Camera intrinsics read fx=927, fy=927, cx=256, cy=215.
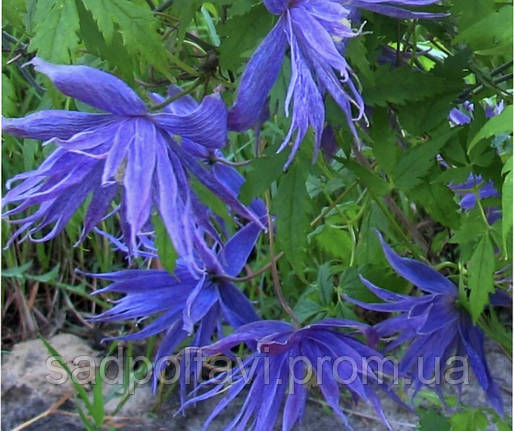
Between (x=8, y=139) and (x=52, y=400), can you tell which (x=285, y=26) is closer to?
(x=8, y=139)

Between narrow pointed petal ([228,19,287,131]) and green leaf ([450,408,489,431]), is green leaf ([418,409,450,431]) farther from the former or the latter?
narrow pointed petal ([228,19,287,131])

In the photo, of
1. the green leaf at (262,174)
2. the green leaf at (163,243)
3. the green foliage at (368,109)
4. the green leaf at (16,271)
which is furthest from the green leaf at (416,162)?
Answer: the green leaf at (16,271)

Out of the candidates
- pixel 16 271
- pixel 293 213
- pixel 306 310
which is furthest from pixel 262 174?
pixel 16 271

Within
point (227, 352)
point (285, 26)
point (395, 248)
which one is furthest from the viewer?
point (395, 248)

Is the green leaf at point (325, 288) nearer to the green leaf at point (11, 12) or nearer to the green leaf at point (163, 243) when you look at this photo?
the green leaf at point (163, 243)

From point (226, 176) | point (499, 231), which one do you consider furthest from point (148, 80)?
point (499, 231)

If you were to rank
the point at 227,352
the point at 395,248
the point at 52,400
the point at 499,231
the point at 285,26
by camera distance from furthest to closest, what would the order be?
the point at 52,400 < the point at 395,248 < the point at 227,352 < the point at 499,231 < the point at 285,26

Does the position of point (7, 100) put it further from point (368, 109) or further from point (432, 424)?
point (432, 424)
